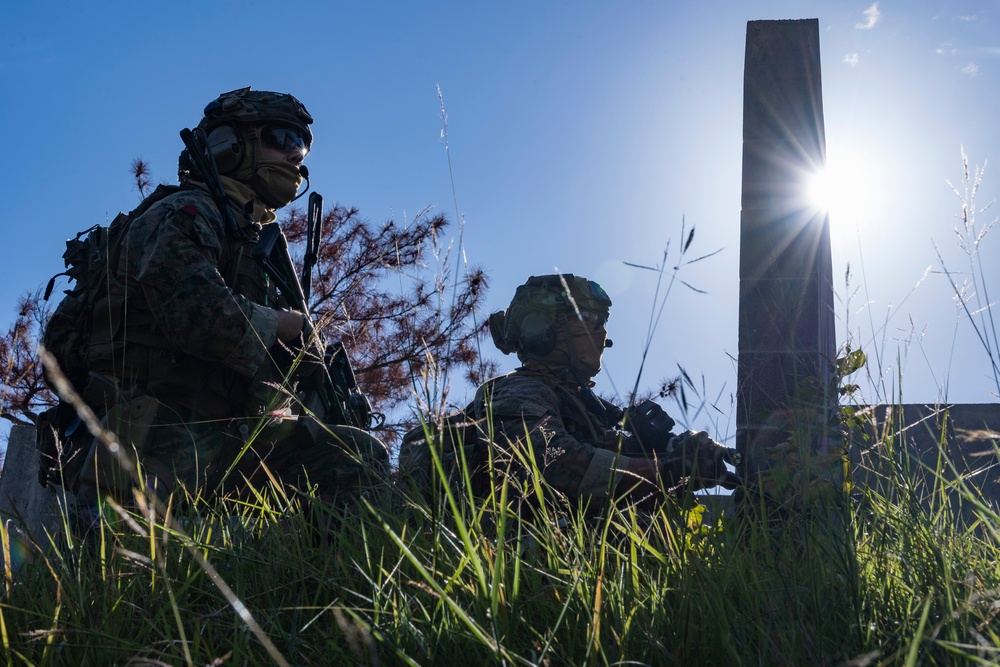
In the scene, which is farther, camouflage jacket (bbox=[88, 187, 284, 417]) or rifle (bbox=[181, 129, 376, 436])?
rifle (bbox=[181, 129, 376, 436])

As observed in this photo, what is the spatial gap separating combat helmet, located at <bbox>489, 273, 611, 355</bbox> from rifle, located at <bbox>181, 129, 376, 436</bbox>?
2.84ft

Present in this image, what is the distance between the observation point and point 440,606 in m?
1.50

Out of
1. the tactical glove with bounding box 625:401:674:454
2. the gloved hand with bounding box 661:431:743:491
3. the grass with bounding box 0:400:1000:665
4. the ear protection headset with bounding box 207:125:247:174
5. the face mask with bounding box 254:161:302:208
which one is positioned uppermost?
the ear protection headset with bounding box 207:125:247:174

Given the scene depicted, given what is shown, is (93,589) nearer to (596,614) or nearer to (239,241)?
(596,614)

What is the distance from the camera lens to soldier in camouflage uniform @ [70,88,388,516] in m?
2.99

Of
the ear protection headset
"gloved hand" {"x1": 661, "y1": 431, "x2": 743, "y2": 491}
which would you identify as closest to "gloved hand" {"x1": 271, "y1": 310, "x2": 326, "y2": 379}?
the ear protection headset

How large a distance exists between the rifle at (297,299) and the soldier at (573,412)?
0.37 m

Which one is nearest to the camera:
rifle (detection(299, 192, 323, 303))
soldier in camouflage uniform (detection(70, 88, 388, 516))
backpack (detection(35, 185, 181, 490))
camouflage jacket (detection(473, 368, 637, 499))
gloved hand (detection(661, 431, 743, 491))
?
soldier in camouflage uniform (detection(70, 88, 388, 516))

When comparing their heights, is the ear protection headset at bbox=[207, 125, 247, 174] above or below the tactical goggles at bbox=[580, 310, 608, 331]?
above

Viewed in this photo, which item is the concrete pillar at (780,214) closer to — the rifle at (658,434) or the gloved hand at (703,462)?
the rifle at (658,434)

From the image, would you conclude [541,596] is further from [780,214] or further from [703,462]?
[780,214]

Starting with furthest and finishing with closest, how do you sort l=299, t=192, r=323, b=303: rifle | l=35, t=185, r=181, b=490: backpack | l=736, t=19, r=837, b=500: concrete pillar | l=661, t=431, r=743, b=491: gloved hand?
l=736, t=19, r=837, b=500: concrete pillar < l=299, t=192, r=323, b=303: rifle < l=661, t=431, r=743, b=491: gloved hand < l=35, t=185, r=181, b=490: backpack

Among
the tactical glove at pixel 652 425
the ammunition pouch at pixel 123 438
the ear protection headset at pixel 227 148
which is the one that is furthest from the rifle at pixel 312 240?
the tactical glove at pixel 652 425

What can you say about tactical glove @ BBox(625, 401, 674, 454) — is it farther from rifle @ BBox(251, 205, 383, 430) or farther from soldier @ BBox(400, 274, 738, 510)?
rifle @ BBox(251, 205, 383, 430)
